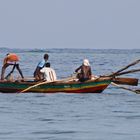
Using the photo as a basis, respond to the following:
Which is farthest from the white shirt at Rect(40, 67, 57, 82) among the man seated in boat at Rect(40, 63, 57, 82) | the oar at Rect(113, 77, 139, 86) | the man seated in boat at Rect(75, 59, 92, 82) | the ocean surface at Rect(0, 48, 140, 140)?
the oar at Rect(113, 77, 139, 86)

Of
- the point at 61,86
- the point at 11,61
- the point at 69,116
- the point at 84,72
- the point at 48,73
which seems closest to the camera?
the point at 69,116

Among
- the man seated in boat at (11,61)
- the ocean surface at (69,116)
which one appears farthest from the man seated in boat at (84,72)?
the man seated in boat at (11,61)

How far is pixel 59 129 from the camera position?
26094 millimetres

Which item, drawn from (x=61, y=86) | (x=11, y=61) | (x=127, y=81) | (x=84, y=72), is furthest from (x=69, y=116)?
(x=11, y=61)

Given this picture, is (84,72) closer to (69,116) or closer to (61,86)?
(61,86)

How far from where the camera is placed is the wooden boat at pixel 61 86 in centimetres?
3594

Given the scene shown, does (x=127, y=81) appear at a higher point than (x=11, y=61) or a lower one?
lower

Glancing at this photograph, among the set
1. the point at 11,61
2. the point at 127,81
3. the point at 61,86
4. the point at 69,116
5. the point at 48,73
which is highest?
the point at 11,61

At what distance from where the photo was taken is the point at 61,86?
3609cm

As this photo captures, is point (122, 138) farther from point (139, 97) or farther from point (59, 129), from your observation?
point (139, 97)

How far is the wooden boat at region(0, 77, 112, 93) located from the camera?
35.9m

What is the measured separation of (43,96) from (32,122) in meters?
8.84

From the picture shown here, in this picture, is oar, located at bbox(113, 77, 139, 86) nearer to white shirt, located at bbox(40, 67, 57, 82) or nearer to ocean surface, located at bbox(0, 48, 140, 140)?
ocean surface, located at bbox(0, 48, 140, 140)

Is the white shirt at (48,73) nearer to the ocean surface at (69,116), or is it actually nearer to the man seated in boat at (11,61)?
the ocean surface at (69,116)
